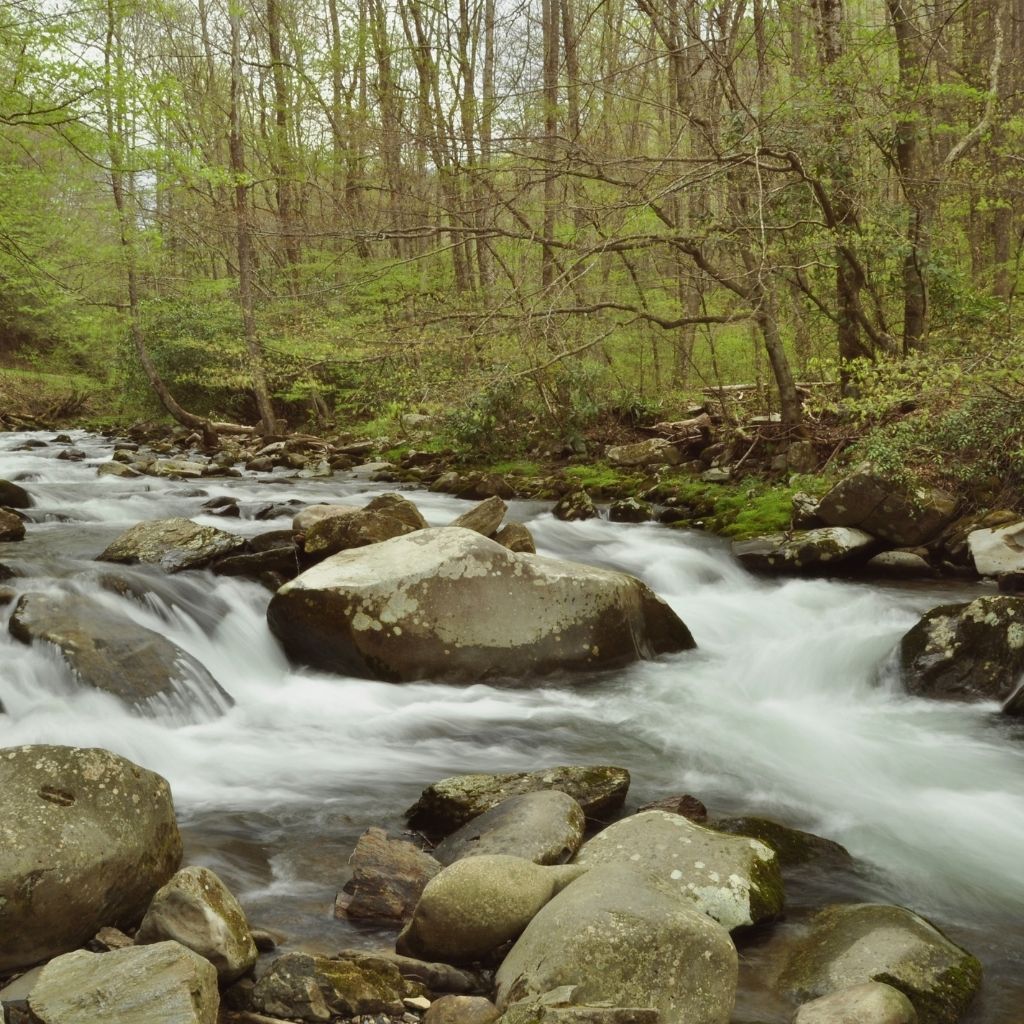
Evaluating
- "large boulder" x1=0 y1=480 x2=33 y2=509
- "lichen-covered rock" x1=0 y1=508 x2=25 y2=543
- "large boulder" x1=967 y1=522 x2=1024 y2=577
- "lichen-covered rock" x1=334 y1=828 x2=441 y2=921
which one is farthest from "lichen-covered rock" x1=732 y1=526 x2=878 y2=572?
"large boulder" x1=0 y1=480 x2=33 y2=509

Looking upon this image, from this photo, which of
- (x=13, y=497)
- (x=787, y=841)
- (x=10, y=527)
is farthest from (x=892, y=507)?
(x=13, y=497)

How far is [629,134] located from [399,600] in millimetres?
9220

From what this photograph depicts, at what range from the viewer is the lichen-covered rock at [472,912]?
10.7 ft

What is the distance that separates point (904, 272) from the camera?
38.4 feet

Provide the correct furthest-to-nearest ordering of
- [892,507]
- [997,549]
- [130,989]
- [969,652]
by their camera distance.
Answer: [892,507] → [997,549] → [969,652] → [130,989]

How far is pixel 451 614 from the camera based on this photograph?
659 cm

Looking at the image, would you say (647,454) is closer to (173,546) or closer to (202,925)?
(173,546)

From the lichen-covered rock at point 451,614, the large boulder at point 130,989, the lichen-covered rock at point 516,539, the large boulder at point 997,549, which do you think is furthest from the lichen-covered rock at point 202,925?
the large boulder at point 997,549

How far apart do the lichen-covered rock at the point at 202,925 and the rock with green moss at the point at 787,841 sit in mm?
2224

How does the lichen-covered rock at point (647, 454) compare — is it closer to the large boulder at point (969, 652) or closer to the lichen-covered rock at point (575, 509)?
the lichen-covered rock at point (575, 509)

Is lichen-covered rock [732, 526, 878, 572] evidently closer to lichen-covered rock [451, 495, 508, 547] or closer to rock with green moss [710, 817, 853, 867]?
lichen-covered rock [451, 495, 508, 547]

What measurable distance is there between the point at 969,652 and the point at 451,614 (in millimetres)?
3661

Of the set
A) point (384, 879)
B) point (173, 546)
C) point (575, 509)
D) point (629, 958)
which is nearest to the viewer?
point (629, 958)

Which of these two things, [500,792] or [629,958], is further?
[500,792]
